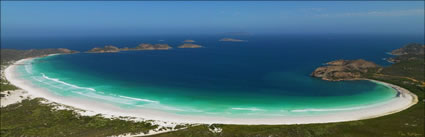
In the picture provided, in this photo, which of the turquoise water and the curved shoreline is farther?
the turquoise water

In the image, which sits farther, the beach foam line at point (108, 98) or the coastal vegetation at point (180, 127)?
the beach foam line at point (108, 98)

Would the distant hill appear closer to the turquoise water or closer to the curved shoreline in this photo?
the turquoise water

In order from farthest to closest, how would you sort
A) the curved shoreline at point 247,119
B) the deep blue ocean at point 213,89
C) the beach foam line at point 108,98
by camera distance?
1. the beach foam line at point 108,98
2. the deep blue ocean at point 213,89
3. the curved shoreline at point 247,119

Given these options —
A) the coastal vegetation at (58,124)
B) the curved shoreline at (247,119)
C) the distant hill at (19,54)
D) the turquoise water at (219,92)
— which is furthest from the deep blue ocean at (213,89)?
the distant hill at (19,54)

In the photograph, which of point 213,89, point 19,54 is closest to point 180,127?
point 213,89

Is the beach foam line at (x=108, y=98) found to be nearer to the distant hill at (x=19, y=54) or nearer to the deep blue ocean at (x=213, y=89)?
the deep blue ocean at (x=213, y=89)

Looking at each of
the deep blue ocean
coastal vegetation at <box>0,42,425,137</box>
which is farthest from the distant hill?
coastal vegetation at <box>0,42,425,137</box>

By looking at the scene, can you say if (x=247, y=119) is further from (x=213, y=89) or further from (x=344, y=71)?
(x=344, y=71)

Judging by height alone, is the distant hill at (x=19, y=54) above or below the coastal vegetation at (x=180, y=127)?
above
